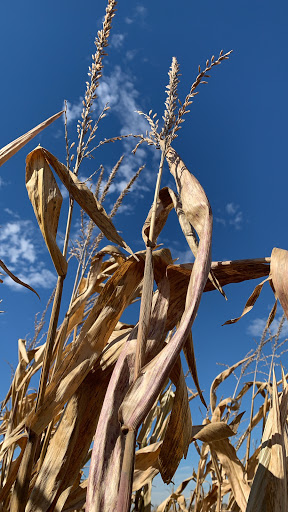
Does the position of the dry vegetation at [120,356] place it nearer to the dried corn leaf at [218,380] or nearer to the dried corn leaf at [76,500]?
the dried corn leaf at [76,500]

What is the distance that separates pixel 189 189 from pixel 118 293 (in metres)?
0.34

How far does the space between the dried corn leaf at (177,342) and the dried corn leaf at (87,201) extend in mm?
202

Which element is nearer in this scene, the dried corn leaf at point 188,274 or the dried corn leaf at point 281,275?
the dried corn leaf at point 281,275

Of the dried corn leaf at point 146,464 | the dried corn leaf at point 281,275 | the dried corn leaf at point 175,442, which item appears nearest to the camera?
the dried corn leaf at point 281,275

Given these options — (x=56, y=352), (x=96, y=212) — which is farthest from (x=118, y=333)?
(x=96, y=212)

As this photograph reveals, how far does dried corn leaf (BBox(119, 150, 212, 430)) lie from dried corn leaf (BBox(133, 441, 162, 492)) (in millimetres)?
597

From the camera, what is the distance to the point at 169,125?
102 centimetres

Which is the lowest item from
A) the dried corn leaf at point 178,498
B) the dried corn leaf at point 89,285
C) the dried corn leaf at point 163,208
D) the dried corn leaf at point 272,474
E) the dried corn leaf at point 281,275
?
the dried corn leaf at point 178,498

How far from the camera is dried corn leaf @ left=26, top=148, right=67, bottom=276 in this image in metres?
1.01

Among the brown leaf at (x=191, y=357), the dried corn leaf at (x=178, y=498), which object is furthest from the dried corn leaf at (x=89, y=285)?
the dried corn leaf at (x=178, y=498)

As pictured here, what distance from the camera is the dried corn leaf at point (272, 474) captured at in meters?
0.88

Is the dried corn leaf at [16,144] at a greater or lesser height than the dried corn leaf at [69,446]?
greater

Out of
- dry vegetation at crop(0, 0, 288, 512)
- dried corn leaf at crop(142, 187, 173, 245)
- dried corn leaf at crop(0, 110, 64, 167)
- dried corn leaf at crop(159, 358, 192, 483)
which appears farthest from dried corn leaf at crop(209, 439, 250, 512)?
dried corn leaf at crop(0, 110, 64, 167)

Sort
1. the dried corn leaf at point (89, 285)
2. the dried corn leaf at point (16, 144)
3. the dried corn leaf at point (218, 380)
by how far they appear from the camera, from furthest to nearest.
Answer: the dried corn leaf at point (218, 380)
the dried corn leaf at point (89, 285)
the dried corn leaf at point (16, 144)
